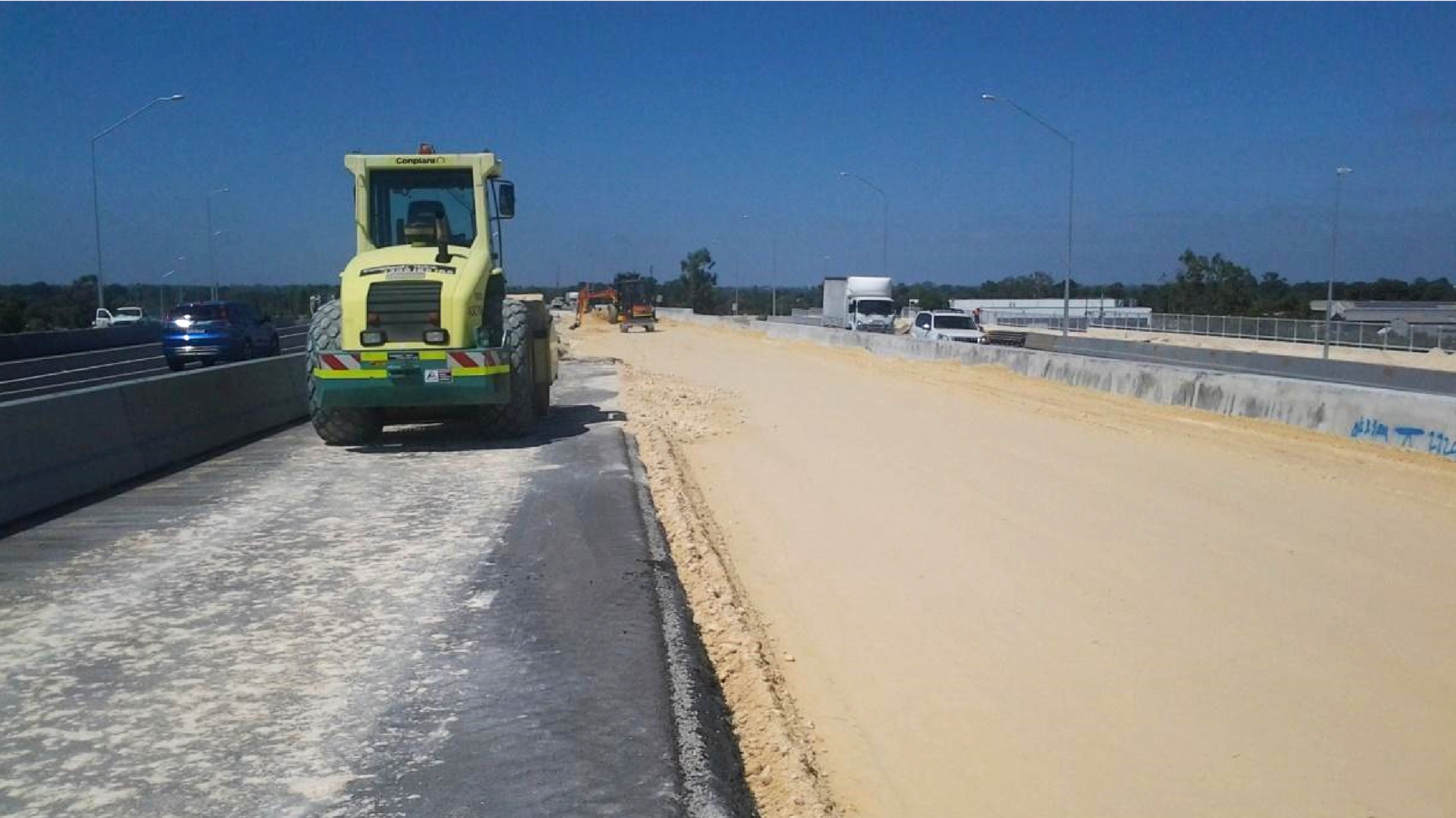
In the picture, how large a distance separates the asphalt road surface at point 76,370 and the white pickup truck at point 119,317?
25.6 feet

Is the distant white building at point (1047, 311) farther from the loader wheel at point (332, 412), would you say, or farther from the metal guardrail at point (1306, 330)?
the loader wheel at point (332, 412)

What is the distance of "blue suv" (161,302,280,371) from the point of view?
97.7 feet

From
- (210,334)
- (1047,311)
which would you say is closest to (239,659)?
(210,334)

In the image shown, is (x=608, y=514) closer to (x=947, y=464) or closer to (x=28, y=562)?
(x=28, y=562)

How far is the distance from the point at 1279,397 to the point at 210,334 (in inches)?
974

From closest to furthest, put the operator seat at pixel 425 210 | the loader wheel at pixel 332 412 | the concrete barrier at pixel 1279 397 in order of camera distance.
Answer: the loader wheel at pixel 332 412 < the concrete barrier at pixel 1279 397 < the operator seat at pixel 425 210

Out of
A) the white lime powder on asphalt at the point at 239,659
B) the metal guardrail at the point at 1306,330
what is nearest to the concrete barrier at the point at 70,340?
the white lime powder on asphalt at the point at 239,659

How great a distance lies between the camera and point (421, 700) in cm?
592

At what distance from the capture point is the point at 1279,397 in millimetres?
18109

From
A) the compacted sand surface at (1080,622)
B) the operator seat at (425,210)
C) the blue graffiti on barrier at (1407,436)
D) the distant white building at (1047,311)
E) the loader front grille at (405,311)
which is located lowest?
the compacted sand surface at (1080,622)

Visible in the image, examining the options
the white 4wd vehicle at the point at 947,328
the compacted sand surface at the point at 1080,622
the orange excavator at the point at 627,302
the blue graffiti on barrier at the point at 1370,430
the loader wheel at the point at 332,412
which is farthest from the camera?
the orange excavator at the point at 627,302

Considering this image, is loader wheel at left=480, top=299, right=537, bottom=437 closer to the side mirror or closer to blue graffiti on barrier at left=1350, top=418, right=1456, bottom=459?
the side mirror

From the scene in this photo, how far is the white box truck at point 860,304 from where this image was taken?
186 ft

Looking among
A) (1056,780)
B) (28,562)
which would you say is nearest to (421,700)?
(1056,780)
